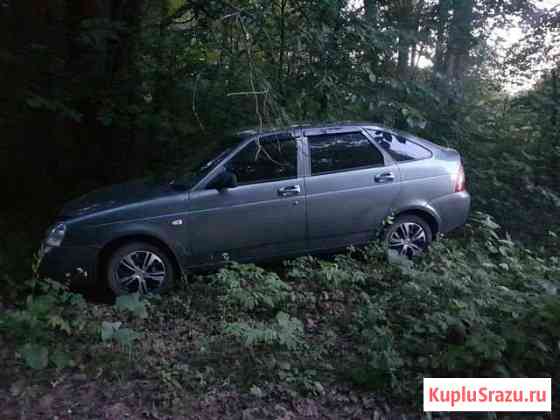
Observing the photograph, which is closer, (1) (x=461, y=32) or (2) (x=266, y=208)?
(2) (x=266, y=208)

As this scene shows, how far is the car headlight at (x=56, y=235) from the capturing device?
5660mm

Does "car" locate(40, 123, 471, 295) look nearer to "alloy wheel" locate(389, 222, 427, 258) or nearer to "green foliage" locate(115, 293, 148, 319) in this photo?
"alloy wheel" locate(389, 222, 427, 258)

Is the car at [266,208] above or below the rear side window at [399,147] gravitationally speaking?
below

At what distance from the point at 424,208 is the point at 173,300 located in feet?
10.3

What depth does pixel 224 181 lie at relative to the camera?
19.7 feet

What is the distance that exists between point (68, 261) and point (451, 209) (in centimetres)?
435

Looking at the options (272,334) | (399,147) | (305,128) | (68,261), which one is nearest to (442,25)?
(399,147)

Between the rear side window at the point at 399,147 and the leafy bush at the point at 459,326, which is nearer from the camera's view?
the leafy bush at the point at 459,326

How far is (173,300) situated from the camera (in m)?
5.41

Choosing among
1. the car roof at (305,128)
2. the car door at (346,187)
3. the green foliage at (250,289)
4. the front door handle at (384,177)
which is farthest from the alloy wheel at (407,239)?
the green foliage at (250,289)

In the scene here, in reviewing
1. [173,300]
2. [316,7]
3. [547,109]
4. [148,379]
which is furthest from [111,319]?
[547,109]

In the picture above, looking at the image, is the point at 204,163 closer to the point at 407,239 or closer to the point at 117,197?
the point at 117,197

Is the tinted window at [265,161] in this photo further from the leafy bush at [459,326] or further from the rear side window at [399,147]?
the leafy bush at [459,326]

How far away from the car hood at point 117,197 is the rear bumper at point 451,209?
10.1 ft
